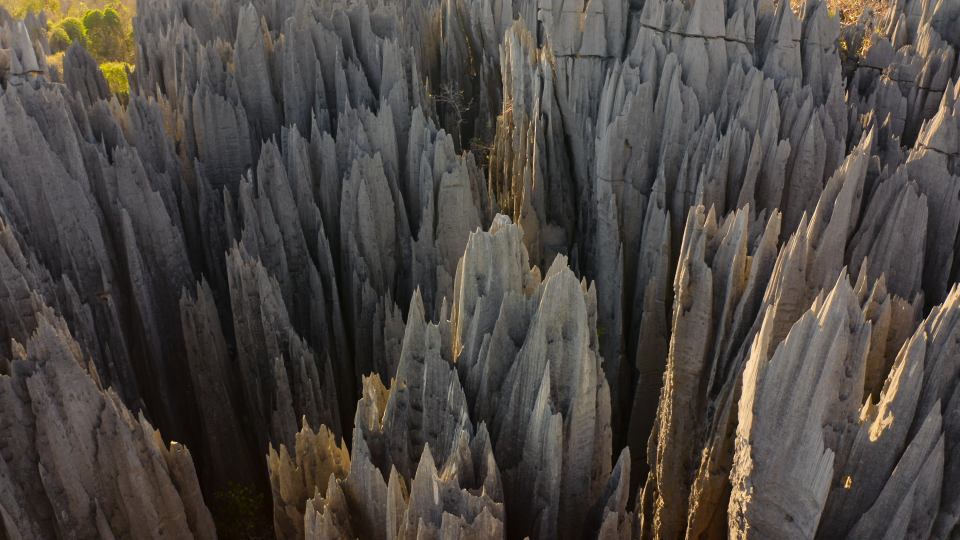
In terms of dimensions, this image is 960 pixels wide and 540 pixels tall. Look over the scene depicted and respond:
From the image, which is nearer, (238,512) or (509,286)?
(509,286)

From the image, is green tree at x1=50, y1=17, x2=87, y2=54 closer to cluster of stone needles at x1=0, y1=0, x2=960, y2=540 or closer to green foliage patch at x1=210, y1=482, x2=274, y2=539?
cluster of stone needles at x1=0, y1=0, x2=960, y2=540

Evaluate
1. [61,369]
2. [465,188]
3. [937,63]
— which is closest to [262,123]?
[465,188]

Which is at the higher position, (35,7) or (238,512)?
(35,7)

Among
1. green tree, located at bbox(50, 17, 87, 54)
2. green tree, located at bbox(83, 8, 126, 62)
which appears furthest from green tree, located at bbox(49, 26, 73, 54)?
green tree, located at bbox(83, 8, 126, 62)

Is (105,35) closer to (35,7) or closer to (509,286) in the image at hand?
(35,7)

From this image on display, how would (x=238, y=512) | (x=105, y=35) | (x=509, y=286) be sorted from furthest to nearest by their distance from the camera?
(x=105, y=35)
(x=238, y=512)
(x=509, y=286)

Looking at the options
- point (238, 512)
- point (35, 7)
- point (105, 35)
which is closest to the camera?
point (238, 512)

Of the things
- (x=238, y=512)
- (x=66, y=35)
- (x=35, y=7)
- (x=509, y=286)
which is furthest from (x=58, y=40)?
(x=509, y=286)

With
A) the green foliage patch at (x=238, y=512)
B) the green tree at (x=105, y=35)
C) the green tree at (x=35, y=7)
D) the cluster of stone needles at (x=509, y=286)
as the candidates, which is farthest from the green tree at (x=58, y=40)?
the green foliage patch at (x=238, y=512)
